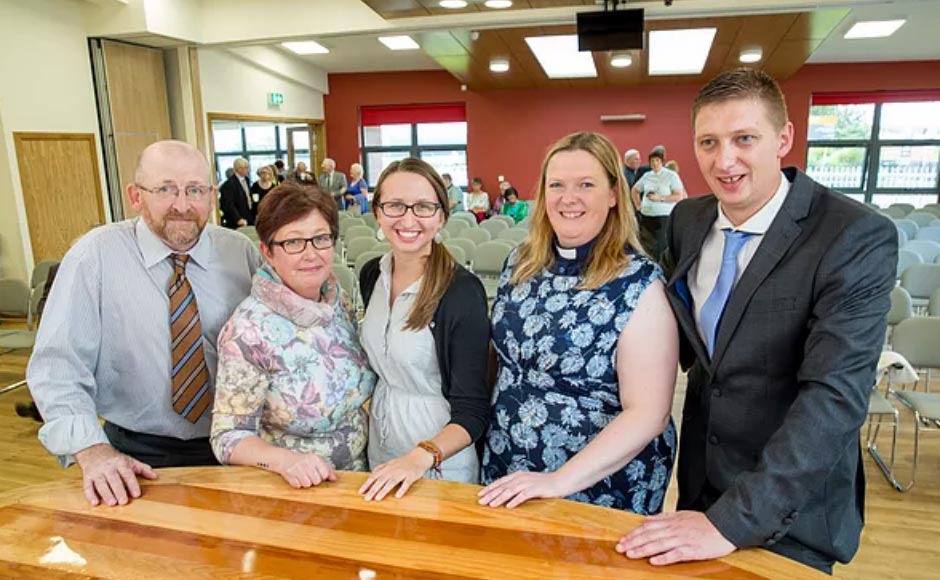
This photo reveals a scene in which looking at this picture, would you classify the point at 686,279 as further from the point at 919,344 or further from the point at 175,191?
the point at 919,344

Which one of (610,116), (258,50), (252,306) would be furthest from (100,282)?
(610,116)

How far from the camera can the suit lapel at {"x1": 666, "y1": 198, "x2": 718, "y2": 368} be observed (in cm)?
149

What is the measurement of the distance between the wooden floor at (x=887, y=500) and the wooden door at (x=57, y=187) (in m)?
3.30

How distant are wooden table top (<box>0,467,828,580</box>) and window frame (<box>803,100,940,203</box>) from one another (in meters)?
14.1

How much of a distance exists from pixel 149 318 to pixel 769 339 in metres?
1.64

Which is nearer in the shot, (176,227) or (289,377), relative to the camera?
(289,377)

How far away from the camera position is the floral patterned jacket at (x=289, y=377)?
1570 mm

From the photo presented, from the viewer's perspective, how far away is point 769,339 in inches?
53.0

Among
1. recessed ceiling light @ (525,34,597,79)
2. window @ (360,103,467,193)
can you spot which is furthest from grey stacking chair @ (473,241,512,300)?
window @ (360,103,467,193)

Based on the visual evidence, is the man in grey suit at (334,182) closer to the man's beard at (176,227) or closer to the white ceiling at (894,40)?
the white ceiling at (894,40)

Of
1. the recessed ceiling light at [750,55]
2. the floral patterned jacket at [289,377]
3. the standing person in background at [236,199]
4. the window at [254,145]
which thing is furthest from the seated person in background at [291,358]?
the window at [254,145]

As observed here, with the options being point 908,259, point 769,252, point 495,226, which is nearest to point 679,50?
point 495,226

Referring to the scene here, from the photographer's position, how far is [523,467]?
5.56ft

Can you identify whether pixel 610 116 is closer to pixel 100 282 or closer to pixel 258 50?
pixel 258 50
